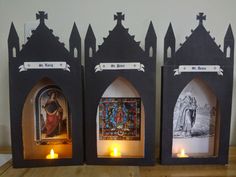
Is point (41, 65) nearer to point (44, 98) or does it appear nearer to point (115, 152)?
point (44, 98)

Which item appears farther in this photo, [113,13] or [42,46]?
[113,13]

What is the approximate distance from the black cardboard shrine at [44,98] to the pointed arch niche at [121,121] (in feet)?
0.30

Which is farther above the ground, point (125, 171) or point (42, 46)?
point (42, 46)

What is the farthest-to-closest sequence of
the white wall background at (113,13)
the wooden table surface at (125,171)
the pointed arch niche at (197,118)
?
the white wall background at (113,13) < the pointed arch niche at (197,118) < the wooden table surface at (125,171)

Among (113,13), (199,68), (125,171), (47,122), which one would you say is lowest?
(125,171)

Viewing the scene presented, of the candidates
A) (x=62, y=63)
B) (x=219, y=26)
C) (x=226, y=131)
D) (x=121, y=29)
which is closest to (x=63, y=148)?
(x=62, y=63)

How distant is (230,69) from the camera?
67 cm

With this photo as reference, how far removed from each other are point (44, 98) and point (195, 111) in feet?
1.88

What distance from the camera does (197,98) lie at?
A: 0.74 m

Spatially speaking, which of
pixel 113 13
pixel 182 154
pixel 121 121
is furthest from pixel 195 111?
pixel 113 13

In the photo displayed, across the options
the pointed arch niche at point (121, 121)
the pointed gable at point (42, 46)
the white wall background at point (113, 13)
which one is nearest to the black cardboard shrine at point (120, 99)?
the pointed arch niche at point (121, 121)

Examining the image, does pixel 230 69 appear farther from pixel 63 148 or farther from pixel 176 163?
pixel 63 148

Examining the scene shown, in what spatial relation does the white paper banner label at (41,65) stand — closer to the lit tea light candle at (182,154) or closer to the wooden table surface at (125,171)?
the wooden table surface at (125,171)

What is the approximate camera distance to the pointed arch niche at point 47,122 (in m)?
0.72
